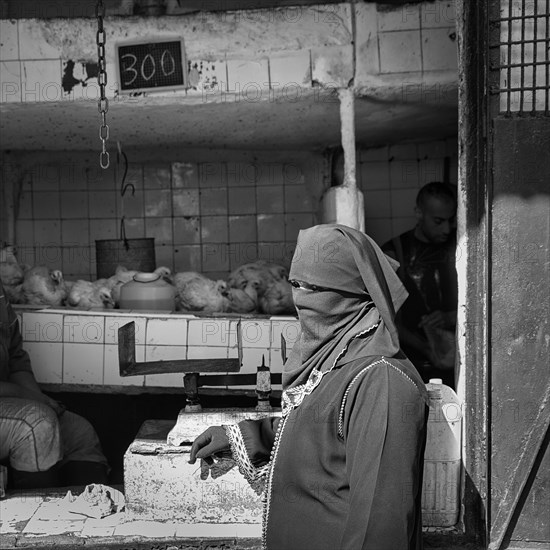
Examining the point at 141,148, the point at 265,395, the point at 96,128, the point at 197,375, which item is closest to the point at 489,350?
the point at 265,395

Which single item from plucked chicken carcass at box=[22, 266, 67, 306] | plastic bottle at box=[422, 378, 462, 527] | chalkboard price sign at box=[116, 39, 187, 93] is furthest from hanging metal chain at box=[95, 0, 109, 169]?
plastic bottle at box=[422, 378, 462, 527]

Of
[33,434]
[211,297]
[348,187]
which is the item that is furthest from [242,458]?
[211,297]

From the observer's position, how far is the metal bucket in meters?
5.88

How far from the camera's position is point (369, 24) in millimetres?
4406

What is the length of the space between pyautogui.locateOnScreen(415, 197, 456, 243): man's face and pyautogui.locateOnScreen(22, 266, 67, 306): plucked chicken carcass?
286cm

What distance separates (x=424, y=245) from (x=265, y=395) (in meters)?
2.54

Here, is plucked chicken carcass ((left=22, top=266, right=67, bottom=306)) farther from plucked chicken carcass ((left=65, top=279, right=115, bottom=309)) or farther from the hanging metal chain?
the hanging metal chain

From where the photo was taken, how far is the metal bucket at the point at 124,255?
5.88 meters

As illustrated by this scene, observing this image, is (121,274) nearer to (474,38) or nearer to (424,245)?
(424,245)

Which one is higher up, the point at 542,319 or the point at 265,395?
the point at 542,319

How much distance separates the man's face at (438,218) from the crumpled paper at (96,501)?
10.0ft

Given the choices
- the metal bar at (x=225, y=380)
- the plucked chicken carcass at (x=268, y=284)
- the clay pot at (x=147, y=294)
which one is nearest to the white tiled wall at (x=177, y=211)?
the plucked chicken carcass at (x=268, y=284)

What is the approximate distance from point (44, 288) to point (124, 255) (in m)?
0.80

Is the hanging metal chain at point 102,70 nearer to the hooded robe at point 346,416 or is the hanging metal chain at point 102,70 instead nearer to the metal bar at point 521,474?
the hooded robe at point 346,416
